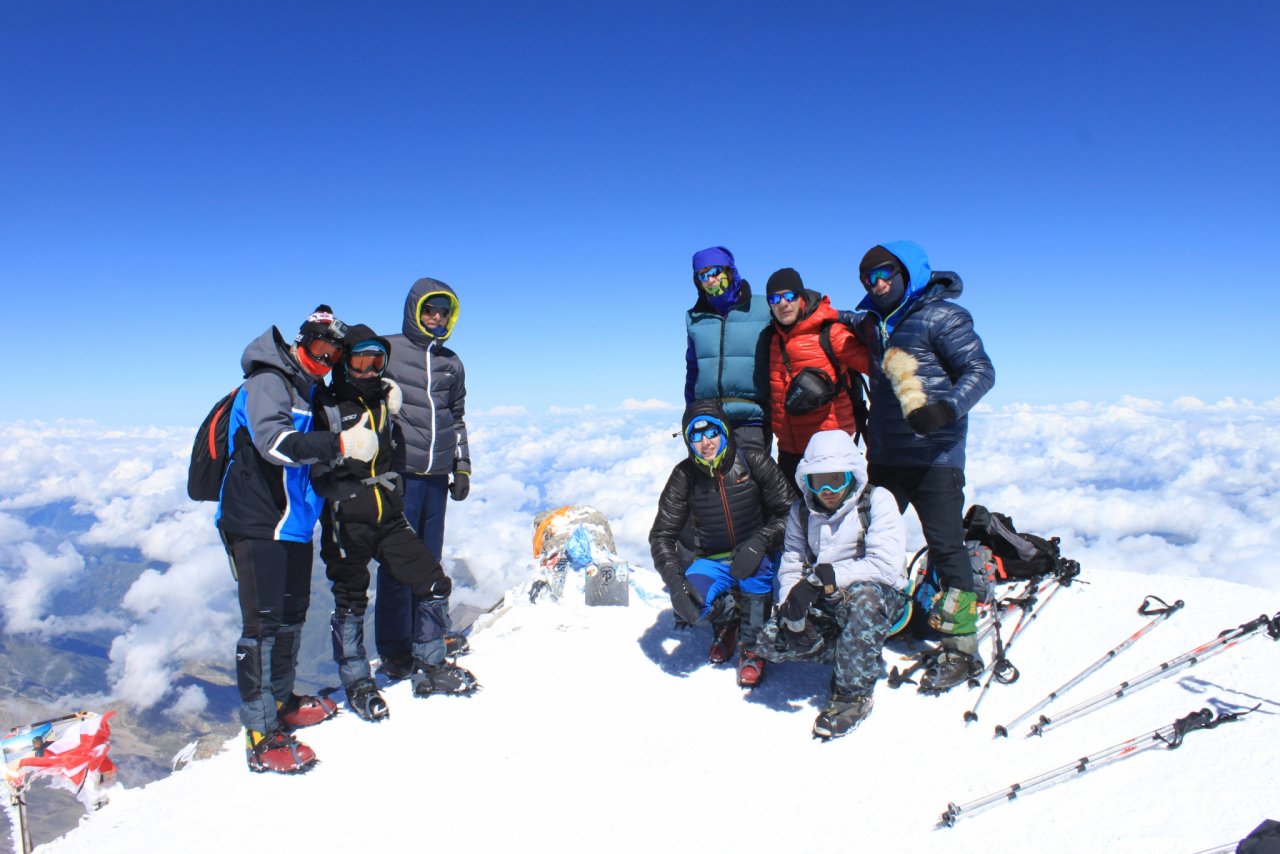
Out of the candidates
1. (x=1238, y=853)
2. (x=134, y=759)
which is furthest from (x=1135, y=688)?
(x=134, y=759)

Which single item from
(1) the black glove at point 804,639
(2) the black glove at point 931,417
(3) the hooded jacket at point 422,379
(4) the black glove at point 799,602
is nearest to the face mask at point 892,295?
(2) the black glove at point 931,417

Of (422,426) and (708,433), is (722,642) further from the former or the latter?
(422,426)

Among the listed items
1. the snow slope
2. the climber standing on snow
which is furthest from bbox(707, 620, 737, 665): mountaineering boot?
the climber standing on snow

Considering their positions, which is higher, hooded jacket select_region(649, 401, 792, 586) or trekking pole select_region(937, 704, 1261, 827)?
hooded jacket select_region(649, 401, 792, 586)

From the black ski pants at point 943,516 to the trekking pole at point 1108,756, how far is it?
1542 mm

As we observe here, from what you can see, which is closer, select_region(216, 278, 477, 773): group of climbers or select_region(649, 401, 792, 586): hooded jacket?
select_region(216, 278, 477, 773): group of climbers

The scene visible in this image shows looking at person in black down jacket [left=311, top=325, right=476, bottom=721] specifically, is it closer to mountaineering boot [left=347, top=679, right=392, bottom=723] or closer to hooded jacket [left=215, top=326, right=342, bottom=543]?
mountaineering boot [left=347, top=679, right=392, bottom=723]

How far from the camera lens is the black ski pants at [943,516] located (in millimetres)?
5195

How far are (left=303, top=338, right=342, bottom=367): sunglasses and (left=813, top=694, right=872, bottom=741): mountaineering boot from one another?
4791mm

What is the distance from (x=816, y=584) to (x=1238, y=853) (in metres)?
2.92

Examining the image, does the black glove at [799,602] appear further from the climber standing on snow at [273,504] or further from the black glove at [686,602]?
the climber standing on snow at [273,504]

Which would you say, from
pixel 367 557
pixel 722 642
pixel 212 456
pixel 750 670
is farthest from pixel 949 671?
pixel 212 456

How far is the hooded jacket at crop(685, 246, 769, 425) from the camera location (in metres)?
6.33

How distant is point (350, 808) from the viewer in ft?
14.2
